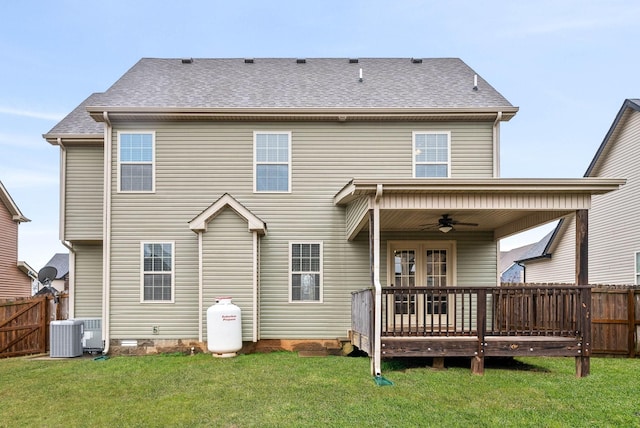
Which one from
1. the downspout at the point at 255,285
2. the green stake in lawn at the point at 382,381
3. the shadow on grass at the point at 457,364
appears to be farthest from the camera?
the downspout at the point at 255,285

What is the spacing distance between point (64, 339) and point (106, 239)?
2423 mm

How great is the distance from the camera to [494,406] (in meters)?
6.58

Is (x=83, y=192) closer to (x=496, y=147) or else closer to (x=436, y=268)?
(x=436, y=268)

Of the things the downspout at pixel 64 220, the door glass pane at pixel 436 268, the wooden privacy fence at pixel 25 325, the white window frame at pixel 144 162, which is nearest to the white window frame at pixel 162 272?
the white window frame at pixel 144 162

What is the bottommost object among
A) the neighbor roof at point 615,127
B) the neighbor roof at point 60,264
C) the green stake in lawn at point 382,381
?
the green stake in lawn at point 382,381

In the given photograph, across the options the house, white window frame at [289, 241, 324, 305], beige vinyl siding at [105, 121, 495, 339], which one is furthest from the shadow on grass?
white window frame at [289, 241, 324, 305]

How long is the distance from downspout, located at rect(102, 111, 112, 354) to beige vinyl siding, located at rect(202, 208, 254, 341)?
230cm

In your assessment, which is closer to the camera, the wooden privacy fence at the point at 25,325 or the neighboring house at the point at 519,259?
the wooden privacy fence at the point at 25,325

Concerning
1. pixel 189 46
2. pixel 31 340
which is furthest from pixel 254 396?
pixel 189 46

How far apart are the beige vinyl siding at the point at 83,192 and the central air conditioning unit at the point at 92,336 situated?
→ 2.01 metres

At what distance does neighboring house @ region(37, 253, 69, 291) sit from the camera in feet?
100

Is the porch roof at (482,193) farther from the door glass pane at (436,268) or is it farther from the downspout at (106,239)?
the downspout at (106,239)

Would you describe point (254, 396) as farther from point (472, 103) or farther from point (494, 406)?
point (472, 103)

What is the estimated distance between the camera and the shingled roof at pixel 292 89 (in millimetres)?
11469
